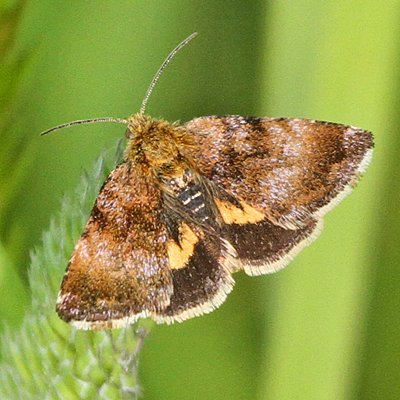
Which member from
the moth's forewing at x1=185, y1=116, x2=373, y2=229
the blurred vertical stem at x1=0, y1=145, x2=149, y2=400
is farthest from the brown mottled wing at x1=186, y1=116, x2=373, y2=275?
the blurred vertical stem at x1=0, y1=145, x2=149, y2=400

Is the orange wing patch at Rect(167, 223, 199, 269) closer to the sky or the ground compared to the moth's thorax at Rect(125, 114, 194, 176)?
closer to the ground

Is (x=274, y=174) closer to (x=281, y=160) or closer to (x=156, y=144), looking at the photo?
(x=281, y=160)

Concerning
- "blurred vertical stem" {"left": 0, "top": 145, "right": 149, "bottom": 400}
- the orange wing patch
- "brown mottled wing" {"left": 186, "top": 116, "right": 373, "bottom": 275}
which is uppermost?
"brown mottled wing" {"left": 186, "top": 116, "right": 373, "bottom": 275}

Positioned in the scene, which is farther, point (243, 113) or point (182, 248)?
point (243, 113)

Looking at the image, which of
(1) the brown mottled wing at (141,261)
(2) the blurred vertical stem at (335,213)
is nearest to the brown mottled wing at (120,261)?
(1) the brown mottled wing at (141,261)

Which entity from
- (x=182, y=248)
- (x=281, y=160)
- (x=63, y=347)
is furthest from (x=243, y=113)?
(x=63, y=347)

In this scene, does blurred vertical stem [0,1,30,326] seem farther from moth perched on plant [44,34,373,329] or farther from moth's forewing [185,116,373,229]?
moth's forewing [185,116,373,229]

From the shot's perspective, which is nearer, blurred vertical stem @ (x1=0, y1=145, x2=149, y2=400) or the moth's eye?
blurred vertical stem @ (x1=0, y1=145, x2=149, y2=400)
